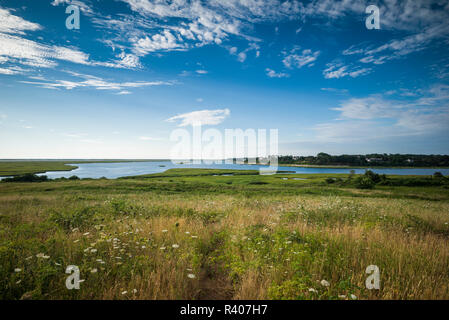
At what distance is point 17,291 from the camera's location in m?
3.03

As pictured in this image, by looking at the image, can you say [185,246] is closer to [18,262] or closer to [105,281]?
[105,281]

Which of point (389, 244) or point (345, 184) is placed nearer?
point (389, 244)

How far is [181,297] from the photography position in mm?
3152

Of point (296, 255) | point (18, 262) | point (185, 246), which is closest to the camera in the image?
point (18, 262)

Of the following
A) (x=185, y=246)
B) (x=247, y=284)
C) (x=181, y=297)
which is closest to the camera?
(x=181, y=297)

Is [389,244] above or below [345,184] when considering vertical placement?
above

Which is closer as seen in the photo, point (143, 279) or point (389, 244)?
point (143, 279)
